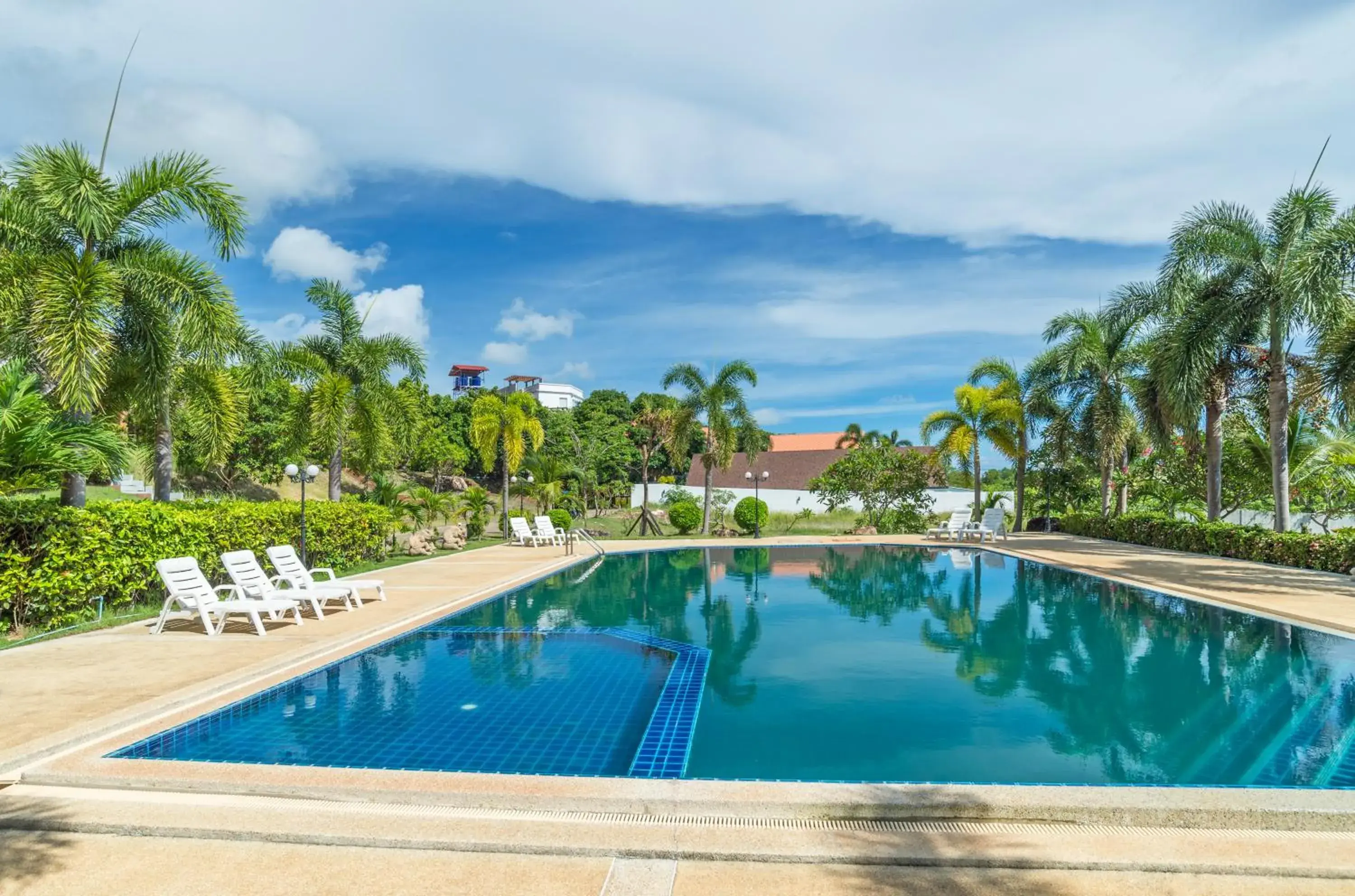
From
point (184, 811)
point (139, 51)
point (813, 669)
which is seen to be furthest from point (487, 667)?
point (139, 51)

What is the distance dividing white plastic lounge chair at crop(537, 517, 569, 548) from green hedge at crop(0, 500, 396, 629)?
383 inches

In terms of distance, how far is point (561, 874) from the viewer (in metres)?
3.54

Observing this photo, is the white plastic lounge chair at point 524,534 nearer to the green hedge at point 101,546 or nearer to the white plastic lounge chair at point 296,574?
the green hedge at point 101,546

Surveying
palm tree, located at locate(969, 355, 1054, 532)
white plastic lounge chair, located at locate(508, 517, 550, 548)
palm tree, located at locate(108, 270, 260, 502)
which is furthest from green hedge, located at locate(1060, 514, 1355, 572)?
palm tree, located at locate(108, 270, 260, 502)

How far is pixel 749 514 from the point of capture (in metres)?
26.7

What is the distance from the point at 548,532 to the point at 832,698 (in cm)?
1584

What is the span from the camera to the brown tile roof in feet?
142

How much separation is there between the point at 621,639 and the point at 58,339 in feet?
25.1

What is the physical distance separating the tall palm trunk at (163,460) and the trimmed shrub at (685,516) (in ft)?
54.2

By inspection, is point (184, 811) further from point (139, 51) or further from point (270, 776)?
point (139, 51)

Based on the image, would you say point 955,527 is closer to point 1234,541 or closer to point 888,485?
point 888,485

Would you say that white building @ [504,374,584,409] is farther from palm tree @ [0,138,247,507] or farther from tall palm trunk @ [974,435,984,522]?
palm tree @ [0,138,247,507]

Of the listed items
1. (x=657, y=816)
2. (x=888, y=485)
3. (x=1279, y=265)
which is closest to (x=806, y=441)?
(x=888, y=485)

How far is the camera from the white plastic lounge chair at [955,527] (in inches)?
927
